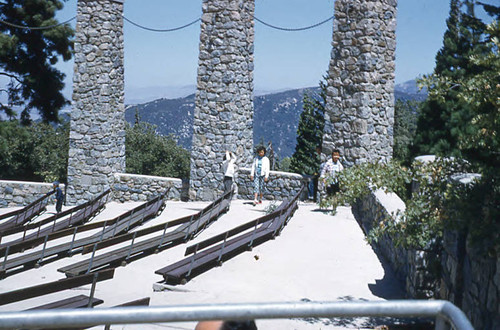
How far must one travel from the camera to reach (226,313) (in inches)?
57.1

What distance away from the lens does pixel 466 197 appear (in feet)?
12.7

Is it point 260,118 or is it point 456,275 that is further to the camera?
point 260,118

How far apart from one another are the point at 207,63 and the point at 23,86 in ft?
41.1

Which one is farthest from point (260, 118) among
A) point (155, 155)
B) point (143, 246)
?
point (143, 246)

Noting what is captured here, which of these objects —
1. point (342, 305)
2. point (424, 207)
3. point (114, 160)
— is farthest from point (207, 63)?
point (342, 305)

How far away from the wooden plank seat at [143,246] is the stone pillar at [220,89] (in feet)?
10.8

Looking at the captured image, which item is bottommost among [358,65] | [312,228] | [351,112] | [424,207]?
[312,228]

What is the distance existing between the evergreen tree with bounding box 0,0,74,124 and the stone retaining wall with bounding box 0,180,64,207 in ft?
23.9

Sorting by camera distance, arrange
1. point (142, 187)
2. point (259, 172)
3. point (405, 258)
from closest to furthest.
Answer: point (405, 258) < point (259, 172) < point (142, 187)

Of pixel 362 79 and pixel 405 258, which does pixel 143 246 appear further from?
pixel 362 79

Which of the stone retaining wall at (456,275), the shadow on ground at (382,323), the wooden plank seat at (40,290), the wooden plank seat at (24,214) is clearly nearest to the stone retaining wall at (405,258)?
the stone retaining wall at (456,275)

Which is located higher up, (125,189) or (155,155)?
(155,155)

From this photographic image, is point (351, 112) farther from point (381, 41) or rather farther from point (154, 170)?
point (154, 170)

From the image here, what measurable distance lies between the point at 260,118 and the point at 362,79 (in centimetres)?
17708
